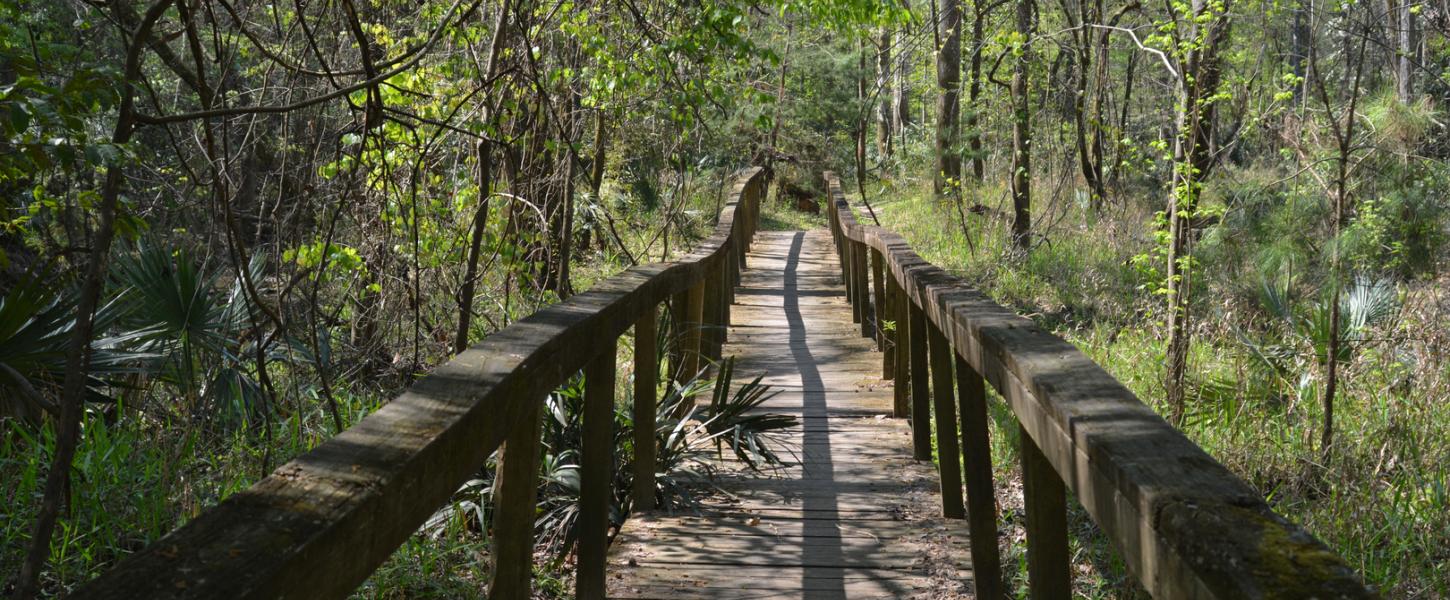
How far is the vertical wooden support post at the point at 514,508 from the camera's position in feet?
8.98

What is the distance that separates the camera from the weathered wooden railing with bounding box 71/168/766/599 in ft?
4.28

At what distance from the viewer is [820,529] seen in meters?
4.36

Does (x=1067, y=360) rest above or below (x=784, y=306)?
above

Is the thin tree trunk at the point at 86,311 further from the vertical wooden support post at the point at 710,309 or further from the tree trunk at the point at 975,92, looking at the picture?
the tree trunk at the point at 975,92

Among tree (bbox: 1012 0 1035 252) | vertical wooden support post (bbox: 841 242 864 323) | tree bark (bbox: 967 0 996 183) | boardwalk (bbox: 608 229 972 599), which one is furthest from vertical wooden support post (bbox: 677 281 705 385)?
tree (bbox: 1012 0 1035 252)

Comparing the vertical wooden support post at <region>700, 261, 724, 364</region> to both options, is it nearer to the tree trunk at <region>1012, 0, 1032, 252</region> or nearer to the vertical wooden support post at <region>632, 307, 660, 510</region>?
the vertical wooden support post at <region>632, 307, 660, 510</region>

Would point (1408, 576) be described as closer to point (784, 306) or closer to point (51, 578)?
point (51, 578)

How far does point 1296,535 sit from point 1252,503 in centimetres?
12

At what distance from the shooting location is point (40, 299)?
556cm

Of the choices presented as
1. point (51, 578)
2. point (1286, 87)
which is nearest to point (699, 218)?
point (1286, 87)

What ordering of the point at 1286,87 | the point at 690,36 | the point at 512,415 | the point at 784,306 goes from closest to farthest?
the point at 512,415
the point at 690,36
the point at 1286,87
the point at 784,306

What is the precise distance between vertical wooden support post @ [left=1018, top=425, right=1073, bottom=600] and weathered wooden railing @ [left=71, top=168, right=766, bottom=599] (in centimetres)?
116

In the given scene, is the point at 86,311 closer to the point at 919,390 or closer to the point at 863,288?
the point at 919,390

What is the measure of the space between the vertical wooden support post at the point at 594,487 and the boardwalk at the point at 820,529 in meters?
0.28
